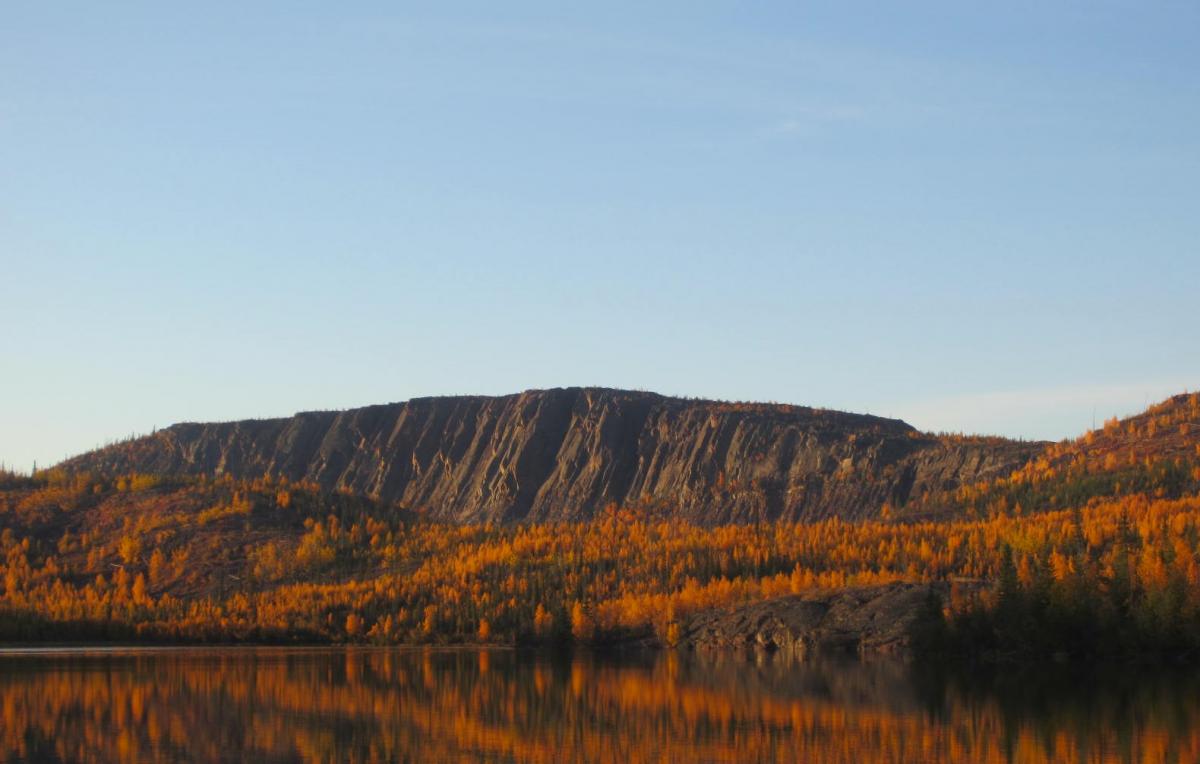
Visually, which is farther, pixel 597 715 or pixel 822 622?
pixel 822 622

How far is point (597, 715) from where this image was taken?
87.9 metres

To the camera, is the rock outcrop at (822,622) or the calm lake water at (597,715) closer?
the calm lake water at (597,715)

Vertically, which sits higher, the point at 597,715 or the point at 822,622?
the point at 822,622

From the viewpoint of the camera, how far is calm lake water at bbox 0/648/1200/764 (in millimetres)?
69938

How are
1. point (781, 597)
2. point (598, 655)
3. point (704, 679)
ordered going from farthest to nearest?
point (781, 597), point (598, 655), point (704, 679)

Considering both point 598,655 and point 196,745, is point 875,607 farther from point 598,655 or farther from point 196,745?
point 196,745

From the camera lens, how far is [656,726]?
81062 mm

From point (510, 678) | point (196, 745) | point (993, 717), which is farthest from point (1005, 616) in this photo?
point (196, 745)

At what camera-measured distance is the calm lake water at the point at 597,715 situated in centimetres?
6994

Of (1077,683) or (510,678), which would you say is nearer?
(1077,683)

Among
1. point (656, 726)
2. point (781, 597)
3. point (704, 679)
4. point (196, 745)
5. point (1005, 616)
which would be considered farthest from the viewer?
point (781, 597)

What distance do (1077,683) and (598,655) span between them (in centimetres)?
7530

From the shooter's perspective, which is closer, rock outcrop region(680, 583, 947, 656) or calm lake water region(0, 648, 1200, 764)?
calm lake water region(0, 648, 1200, 764)

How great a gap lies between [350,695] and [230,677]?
85.2ft
